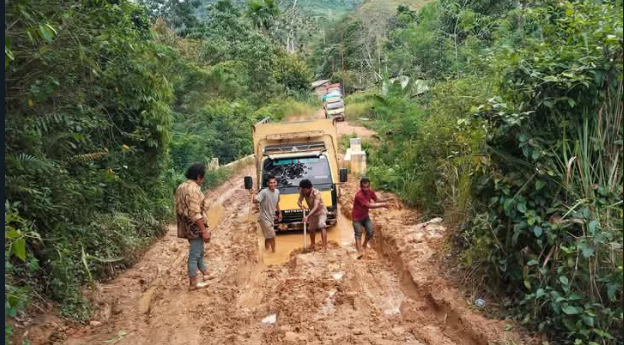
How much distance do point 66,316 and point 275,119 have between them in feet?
86.7

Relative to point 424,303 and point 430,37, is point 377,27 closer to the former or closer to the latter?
point 430,37

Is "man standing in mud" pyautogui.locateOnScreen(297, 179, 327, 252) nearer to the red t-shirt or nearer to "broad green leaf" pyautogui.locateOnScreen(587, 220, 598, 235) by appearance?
the red t-shirt

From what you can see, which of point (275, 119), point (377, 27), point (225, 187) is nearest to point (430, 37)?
point (275, 119)

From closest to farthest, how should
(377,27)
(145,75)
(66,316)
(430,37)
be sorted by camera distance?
(66,316) < (145,75) < (430,37) < (377,27)

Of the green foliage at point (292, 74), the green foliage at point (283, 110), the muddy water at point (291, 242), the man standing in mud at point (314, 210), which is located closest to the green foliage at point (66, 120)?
the muddy water at point (291, 242)

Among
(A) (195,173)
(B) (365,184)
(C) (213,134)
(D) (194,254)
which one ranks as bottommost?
(C) (213,134)

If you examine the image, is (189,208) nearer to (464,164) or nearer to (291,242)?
(291,242)

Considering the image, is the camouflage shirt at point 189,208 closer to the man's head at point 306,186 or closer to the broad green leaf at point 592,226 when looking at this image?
the man's head at point 306,186

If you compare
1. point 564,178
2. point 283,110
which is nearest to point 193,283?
point 564,178

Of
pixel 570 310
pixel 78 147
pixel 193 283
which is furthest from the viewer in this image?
pixel 78 147

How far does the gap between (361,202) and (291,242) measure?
7.42ft

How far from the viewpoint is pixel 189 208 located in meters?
7.15

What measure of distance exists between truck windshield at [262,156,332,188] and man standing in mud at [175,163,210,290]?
4.60 m

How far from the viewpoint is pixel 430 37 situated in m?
27.2
